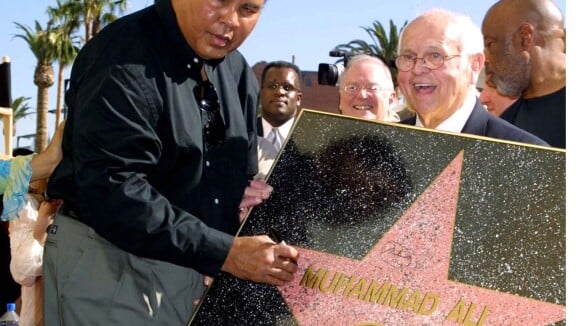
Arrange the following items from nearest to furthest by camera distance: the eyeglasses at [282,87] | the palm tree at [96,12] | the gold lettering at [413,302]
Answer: the gold lettering at [413,302] < the eyeglasses at [282,87] < the palm tree at [96,12]

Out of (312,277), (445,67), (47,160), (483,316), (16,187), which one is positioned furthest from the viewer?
(16,187)

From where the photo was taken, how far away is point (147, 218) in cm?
215

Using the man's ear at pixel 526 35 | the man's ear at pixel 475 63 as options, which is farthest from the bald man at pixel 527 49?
the man's ear at pixel 475 63

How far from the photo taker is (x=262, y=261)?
7.29 ft

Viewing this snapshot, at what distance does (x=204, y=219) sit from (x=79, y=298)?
416mm

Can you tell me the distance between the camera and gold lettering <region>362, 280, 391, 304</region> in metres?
2.15

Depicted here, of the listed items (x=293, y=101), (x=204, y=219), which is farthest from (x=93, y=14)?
(x=204, y=219)

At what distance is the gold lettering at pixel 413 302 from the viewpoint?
6.88 feet

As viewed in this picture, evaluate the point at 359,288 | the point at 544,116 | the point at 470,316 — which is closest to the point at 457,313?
the point at 470,316

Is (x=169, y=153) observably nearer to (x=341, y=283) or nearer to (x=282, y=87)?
(x=341, y=283)

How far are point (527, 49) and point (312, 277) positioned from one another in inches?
79.5

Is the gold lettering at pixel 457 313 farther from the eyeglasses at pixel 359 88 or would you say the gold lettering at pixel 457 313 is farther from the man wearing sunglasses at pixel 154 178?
the eyeglasses at pixel 359 88
